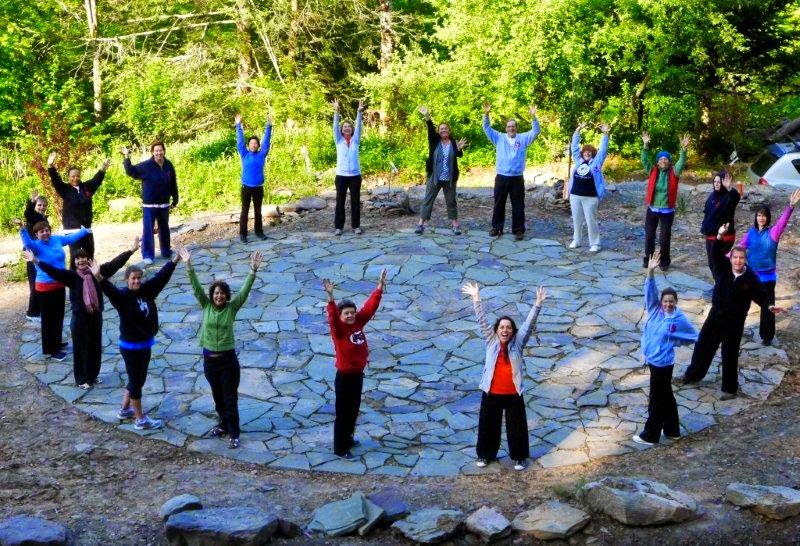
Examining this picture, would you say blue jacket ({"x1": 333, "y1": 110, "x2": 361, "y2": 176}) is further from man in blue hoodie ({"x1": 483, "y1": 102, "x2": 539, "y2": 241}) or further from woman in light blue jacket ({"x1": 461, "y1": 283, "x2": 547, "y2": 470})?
woman in light blue jacket ({"x1": 461, "y1": 283, "x2": 547, "y2": 470})

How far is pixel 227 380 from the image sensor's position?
27.0 ft

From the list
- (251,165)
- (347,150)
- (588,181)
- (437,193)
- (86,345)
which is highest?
(347,150)

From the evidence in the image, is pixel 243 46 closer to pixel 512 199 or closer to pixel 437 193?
pixel 437 193

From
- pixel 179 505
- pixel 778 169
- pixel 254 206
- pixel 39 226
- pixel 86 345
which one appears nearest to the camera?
pixel 179 505

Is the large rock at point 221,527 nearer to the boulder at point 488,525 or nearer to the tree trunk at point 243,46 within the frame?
the boulder at point 488,525

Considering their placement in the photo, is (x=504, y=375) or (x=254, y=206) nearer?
(x=504, y=375)

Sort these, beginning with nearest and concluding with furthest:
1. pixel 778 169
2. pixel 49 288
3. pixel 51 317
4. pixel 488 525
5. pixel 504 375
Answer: pixel 488 525 → pixel 504 375 → pixel 49 288 → pixel 51 317 → pixel 778 169

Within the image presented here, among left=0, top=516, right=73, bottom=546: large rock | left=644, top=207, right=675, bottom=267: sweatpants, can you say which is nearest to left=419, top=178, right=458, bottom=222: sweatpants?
left=644, top=207, right=675, bottom=267: sweatpants

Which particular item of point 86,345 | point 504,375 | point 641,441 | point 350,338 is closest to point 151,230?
point 86,345

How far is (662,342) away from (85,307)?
560 cm

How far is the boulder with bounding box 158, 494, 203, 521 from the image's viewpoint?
22.4 feet

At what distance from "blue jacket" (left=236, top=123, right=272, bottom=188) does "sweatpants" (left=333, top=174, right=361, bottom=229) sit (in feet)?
3.92

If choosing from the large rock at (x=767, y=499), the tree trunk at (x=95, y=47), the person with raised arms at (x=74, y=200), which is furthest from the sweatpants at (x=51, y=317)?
the tree trunk at (x=95, y=47)

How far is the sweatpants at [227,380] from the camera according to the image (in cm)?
820
